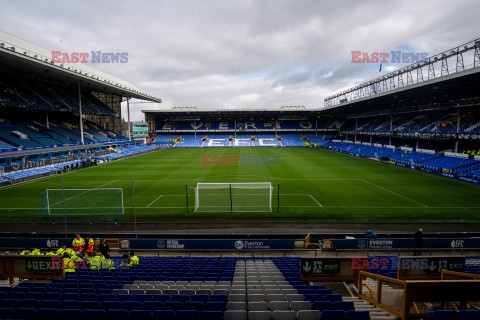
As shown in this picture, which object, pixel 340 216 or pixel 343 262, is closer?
Result: pixel 343 262

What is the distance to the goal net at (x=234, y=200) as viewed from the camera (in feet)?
63.3

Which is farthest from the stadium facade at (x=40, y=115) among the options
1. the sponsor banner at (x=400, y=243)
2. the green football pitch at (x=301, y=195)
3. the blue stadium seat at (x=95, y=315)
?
the sponsor banner at (x=400, y=243)

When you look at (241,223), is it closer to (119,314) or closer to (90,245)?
(90,245)

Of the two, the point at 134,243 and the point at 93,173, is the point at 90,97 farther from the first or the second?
the point at 134,243

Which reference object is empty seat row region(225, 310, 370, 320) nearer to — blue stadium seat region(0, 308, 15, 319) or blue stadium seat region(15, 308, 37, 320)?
blue stadium seat region(15, 308, 37, 320)

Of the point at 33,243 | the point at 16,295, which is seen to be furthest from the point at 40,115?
the point at 16,295

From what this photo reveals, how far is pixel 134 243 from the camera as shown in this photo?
42.1 ft

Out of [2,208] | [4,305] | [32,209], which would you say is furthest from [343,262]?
[2,208]

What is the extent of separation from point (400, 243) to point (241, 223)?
30.1 feet

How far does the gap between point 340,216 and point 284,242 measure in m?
6.89

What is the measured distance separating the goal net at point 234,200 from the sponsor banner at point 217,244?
518cm

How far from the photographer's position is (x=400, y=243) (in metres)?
12.5

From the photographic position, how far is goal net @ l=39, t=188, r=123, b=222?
17.4 meters

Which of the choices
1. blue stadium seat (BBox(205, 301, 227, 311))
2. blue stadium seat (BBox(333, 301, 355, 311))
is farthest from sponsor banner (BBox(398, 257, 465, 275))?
blue stadium seat (BBox(205, 301, 227, 311))
